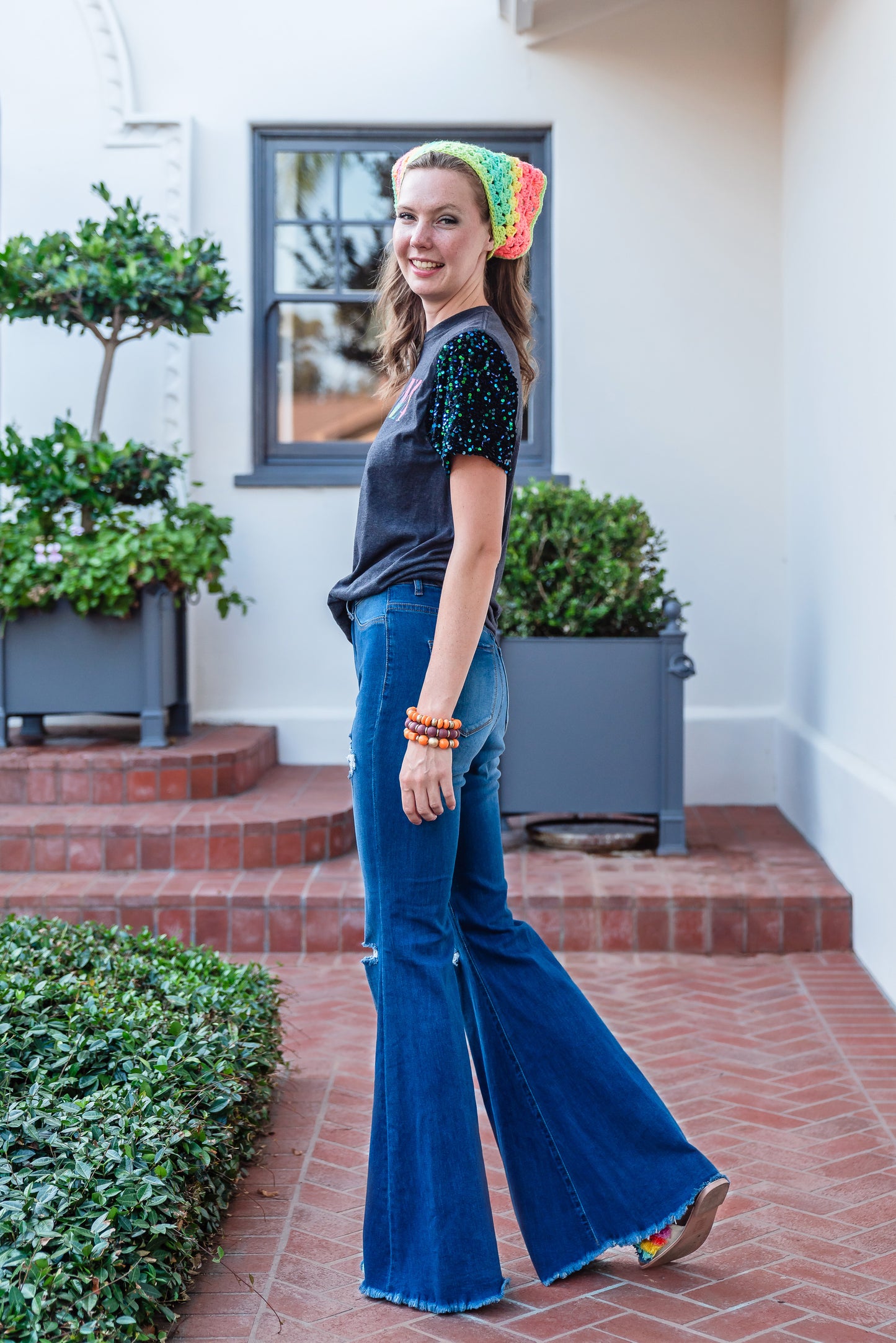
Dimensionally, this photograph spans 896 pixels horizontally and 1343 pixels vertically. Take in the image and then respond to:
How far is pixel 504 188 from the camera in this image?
6.95 feet

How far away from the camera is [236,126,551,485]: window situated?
19.8ft

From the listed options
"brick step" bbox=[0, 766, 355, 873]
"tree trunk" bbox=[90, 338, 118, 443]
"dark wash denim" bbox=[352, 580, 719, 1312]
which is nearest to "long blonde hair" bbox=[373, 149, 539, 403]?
"dark wash denim" bbox=[352, 580, 719, 1312]

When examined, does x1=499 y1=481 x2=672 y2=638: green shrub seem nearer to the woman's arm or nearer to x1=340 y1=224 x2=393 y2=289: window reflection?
x1=340 y1=224 x2=393 y2=289: window reflection

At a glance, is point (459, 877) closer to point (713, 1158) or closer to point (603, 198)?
point (713, 1158)

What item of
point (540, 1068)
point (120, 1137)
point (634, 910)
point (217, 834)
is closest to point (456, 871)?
point (540, 1068)

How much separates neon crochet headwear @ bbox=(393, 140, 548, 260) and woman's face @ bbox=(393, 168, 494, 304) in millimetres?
31

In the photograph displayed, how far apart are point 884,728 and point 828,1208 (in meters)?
1.85

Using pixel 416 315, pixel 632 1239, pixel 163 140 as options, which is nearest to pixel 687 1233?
pixel 632 1239

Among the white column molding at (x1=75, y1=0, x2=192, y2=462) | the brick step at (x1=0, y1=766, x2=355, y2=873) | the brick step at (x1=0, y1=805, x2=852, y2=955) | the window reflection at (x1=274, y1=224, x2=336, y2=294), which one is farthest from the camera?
the window reflection at (x1=274, y1=224, x2=336, y2=294)

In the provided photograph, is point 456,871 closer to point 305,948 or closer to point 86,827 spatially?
point 305,948

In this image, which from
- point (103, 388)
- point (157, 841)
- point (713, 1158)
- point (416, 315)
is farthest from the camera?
point (103, 388)

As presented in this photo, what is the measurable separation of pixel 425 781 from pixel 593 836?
3066mm

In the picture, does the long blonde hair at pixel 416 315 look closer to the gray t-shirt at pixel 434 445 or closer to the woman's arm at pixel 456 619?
the gray t-shirt at pixel 434 445

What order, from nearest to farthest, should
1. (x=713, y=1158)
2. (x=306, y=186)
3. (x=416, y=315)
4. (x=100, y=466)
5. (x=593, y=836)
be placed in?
1. (x=416, y=315)
2. (x=713, y=1158)
3. (x=593, y=836)
4. (x=100, y=466)
5. (x=306, y=186)
